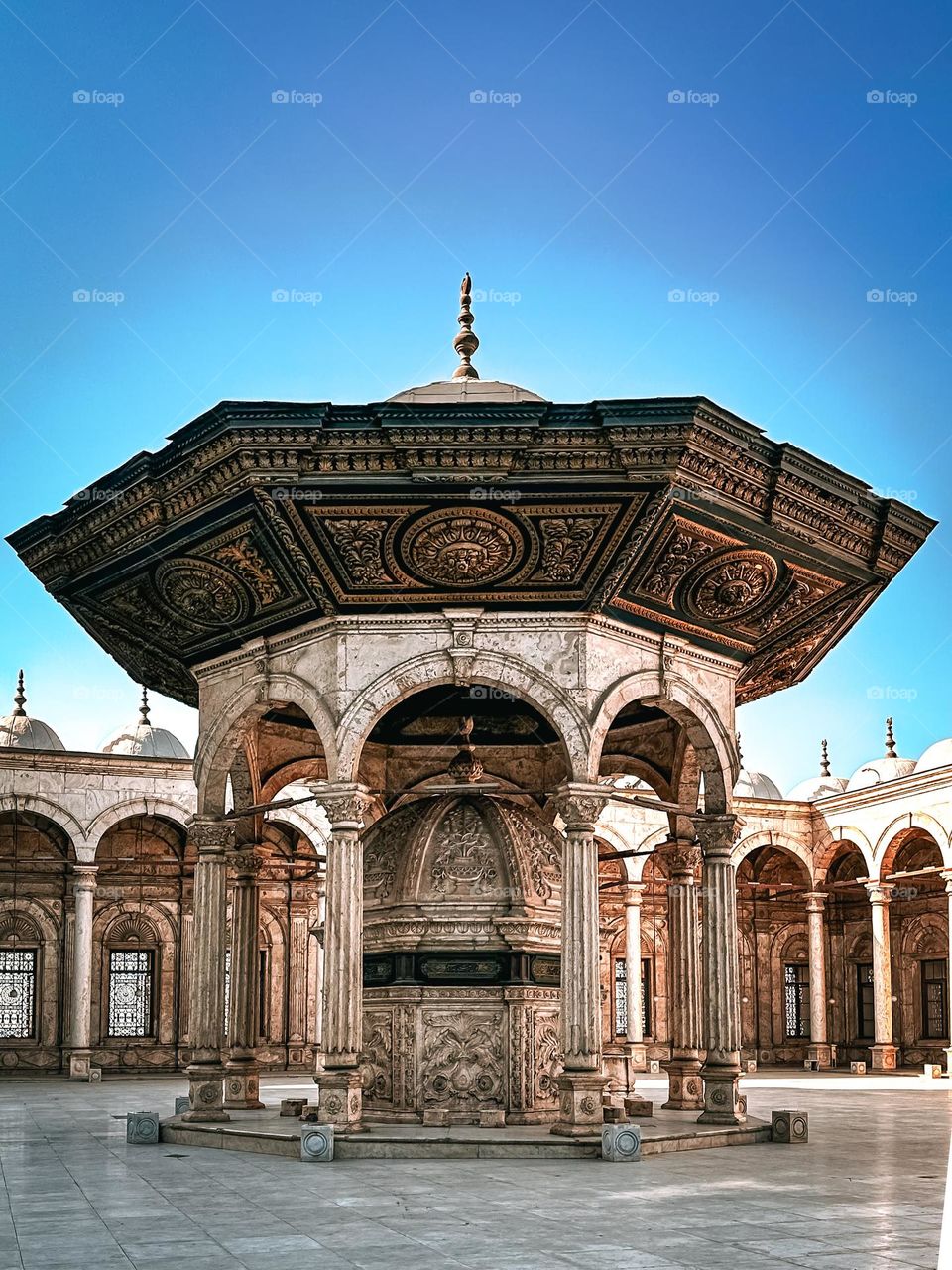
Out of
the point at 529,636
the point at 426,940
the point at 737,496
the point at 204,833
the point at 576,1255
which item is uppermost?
the point at 737,496

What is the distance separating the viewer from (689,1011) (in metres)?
15.2

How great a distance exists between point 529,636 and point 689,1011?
16.1 ft

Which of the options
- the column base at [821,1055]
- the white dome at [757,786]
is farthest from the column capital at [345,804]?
the white dome at [757,786]

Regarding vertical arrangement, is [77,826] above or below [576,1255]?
above

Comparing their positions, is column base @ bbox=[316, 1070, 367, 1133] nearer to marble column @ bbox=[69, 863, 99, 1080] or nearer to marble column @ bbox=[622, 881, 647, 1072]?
marble column @ bbox=[69, 863, 99, 1080]

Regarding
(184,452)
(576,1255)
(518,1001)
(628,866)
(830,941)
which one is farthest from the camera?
(830,941)

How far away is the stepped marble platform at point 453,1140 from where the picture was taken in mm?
11141

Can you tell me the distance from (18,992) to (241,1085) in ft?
57.6

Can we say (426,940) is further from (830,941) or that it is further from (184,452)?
(830,941)

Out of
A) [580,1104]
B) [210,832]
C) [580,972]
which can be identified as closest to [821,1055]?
[210,832]

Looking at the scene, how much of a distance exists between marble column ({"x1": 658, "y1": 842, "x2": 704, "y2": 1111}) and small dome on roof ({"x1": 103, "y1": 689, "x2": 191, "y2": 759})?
68.9 feet

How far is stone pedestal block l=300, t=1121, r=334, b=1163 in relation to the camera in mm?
11016

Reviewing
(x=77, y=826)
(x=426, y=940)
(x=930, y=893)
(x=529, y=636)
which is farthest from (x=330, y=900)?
(x=930, y=893)

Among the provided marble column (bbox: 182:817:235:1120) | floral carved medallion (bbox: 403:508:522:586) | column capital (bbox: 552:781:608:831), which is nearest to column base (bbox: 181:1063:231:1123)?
marble column (bbox: 182:817:235:1120)
